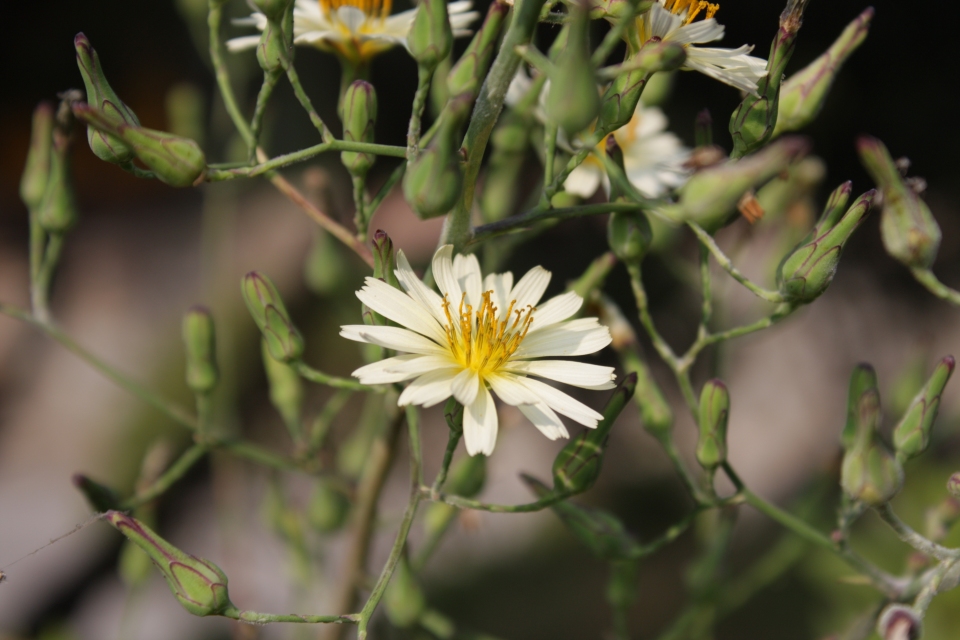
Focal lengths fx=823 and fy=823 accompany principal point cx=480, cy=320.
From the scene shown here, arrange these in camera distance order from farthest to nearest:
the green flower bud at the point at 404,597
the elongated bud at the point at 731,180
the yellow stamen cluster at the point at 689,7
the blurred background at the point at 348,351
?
the blurred background at the point at 348,351, the green flower bud at the point at 404,597, the yellow stamen cluster at the point at 689,7, the elongated bud at the point at 731,180

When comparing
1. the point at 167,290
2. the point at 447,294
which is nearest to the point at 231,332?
the point at 167,290

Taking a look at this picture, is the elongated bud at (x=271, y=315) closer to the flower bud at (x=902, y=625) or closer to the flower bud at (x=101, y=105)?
the flower bud at (x=101, y=105)

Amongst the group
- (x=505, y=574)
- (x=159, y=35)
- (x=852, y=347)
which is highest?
(x=159, y=35)

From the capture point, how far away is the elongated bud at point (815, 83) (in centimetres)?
82

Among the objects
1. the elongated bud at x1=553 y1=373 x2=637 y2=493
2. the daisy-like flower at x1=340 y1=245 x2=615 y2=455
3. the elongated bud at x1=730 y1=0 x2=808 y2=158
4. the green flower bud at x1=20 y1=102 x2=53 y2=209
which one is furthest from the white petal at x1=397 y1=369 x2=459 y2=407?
the green flower bud at x1=20 y1=102 x2=53 y2=209

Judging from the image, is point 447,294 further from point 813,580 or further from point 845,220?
point 813,580

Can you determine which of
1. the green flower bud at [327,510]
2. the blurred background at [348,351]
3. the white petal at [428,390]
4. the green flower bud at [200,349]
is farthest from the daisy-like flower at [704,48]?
the blurred background at [348,351]

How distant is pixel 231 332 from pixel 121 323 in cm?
45

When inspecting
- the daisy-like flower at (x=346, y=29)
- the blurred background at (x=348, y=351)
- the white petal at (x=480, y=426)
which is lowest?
the blurred background at (x=348, y=351)

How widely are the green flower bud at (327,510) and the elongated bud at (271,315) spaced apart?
0.34 m

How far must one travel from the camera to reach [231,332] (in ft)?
6.97

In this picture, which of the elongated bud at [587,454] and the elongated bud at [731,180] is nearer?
the elongated bud at [731,180]

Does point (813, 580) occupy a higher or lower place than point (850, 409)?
lower

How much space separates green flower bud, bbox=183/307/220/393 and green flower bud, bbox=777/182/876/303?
647 mm
